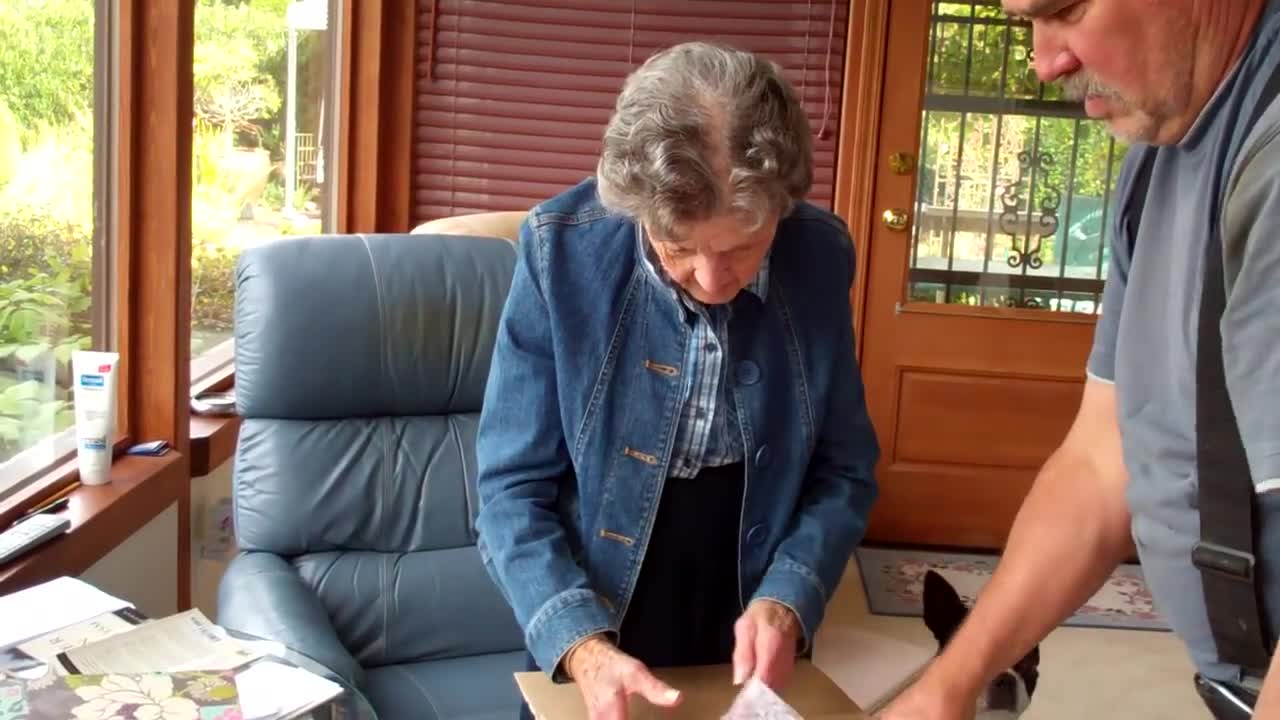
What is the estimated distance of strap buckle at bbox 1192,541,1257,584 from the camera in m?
0.89

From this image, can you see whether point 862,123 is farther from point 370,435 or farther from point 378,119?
point 370,435

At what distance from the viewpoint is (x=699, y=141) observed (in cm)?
117

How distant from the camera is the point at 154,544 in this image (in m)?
2.13

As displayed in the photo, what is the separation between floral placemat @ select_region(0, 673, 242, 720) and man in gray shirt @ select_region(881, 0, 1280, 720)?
676 mm

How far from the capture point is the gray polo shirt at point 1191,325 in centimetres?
77

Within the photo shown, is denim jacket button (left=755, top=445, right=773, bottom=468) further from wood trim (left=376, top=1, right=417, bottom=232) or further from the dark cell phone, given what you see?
wood trim (left=376, top=1, right=417, bottom=232)

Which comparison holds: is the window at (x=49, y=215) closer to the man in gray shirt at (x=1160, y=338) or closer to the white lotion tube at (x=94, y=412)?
the white lotion tube at (x=94, y=412)

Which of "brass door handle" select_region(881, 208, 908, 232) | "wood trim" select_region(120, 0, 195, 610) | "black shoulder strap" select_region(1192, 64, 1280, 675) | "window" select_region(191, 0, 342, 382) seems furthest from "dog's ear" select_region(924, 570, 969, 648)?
"brass door handle" select_region(881, 208, 908, 232)

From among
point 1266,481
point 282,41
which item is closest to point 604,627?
point 1266,481

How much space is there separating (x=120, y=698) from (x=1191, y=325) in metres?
1.05

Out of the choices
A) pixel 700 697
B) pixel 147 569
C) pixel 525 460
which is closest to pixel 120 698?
pixel 525 460

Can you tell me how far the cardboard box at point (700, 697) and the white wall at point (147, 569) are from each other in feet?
3.23

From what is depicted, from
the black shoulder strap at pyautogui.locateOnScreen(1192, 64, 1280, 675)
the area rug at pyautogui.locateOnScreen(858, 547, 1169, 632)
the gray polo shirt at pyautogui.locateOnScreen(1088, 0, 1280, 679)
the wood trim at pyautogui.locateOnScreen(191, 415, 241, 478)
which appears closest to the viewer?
the gray polo shirt at pyautogui.locateOnScreen(1088, 0, 1280, 679)

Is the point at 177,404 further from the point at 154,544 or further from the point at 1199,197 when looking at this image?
→ the point at 1199,197
